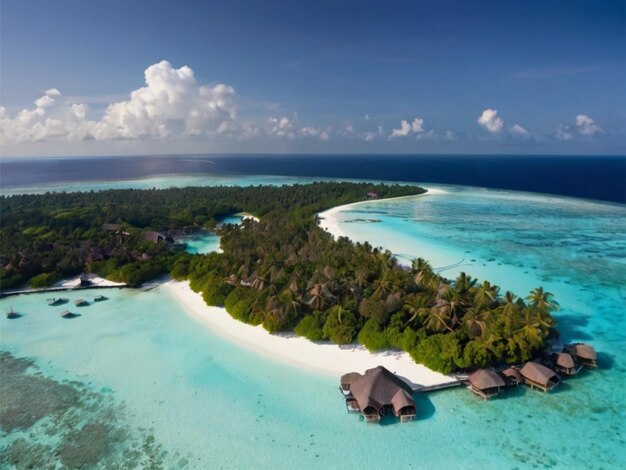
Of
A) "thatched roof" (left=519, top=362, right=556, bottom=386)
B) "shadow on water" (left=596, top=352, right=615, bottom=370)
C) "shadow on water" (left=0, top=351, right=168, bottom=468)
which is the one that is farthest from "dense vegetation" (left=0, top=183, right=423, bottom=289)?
"shadow on water" (left=596, top=352, right=615, bottom=370)

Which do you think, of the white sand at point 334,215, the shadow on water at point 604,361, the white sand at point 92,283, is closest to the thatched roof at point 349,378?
the shadow on water at point 604,361

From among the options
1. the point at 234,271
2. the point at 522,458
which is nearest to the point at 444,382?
the point at 522,458

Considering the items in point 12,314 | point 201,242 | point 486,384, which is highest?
point 486,384

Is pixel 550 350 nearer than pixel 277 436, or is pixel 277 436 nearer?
pixel 277 436

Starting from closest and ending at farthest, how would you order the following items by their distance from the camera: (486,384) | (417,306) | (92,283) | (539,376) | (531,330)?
1. (486,384)
2. (539,376)
3. (531,330)
4. (417,306)
5. (92,283)

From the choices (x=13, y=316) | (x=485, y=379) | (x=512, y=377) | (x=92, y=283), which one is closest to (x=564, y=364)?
(x=512, y=377)

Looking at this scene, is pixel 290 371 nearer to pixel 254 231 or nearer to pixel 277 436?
pixel 277 436

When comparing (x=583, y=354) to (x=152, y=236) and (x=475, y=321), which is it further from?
(x=152, y=236)
